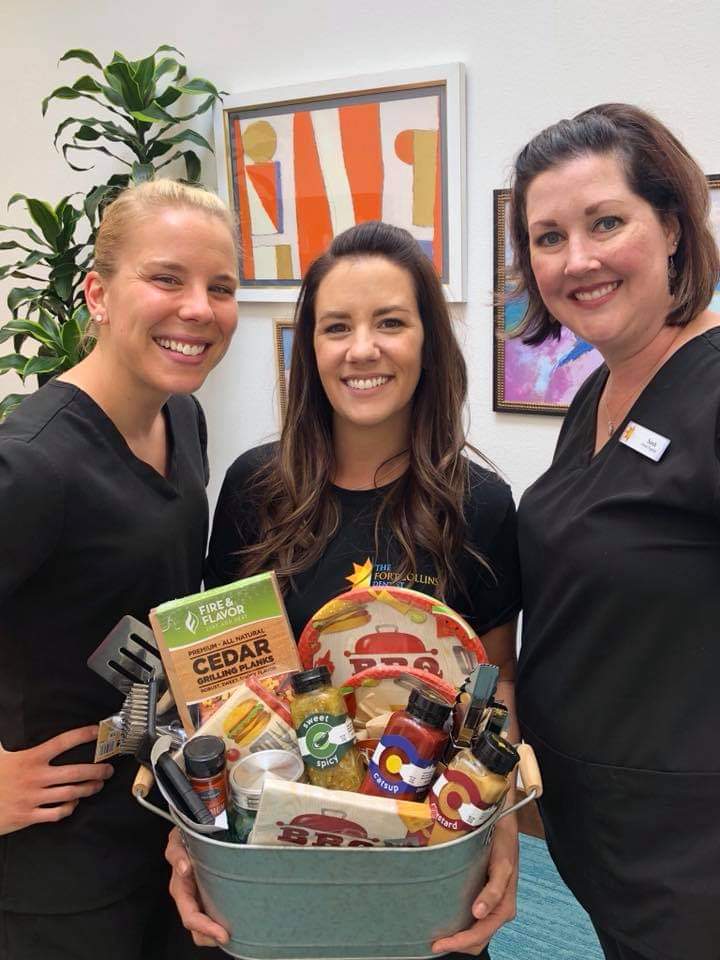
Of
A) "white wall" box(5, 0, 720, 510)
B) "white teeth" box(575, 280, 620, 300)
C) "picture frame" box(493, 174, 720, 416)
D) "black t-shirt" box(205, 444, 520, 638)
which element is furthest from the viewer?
"picture frame" box(493, 174, 720, 416)

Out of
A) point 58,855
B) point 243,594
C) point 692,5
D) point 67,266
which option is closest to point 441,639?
point 243,594

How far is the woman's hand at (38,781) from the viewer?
889 millimetres

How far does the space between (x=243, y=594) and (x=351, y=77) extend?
175 cm

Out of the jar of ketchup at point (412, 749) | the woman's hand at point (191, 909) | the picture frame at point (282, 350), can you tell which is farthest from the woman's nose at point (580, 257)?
the picture frame at point (282, 350)

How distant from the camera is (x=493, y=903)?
27.6 inches

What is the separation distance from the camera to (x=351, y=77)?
79.2 inches

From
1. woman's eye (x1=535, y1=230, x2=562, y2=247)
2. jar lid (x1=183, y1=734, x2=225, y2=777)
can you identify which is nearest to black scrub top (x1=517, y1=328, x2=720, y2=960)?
woman's eye (x1=535, y1=230, x2=562, y2=247)

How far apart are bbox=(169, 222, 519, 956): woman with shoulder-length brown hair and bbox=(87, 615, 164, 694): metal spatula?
0.27 meters

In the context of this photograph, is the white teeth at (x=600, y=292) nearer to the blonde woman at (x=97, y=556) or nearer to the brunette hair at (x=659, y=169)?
the brunette hair at (x=659, y=169)

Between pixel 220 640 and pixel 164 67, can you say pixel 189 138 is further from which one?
pixel 220 640

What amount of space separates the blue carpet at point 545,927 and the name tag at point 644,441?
55.9 inches

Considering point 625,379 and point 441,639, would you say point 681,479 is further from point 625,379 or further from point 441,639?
point 441,639

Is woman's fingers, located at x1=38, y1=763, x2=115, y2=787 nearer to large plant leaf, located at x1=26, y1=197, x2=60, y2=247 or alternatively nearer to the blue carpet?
the blue carpet

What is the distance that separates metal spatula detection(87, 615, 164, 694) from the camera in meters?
0.78
